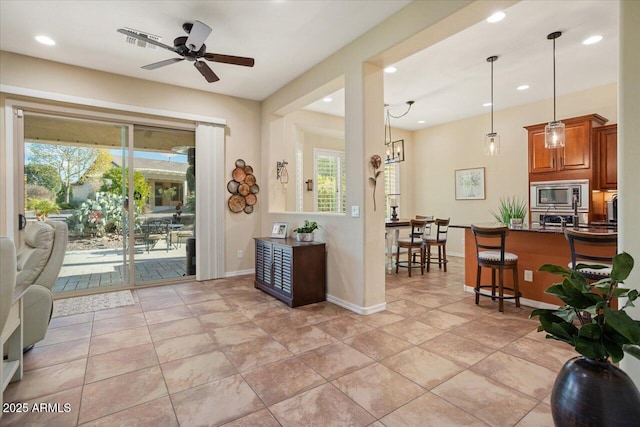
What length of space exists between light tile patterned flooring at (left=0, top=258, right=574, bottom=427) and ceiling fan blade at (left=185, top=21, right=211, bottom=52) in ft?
9.12

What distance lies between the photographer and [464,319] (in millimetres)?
3312

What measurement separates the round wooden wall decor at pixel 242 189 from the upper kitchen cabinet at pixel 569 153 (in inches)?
194

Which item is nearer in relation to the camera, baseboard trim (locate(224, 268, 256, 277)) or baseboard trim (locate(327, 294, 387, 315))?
baseboard trim (locate(327, 294, 387, 315))

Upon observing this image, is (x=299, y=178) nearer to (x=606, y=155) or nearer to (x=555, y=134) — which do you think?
(x=555, y=134)

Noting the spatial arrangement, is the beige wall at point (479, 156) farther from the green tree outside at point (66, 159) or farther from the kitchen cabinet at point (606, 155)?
the green tree outside at point (66, 159)

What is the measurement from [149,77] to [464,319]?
5168mm

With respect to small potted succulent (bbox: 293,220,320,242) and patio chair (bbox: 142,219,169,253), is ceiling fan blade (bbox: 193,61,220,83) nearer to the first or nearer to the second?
small potted succulent (bbox: 293,220,320,242)

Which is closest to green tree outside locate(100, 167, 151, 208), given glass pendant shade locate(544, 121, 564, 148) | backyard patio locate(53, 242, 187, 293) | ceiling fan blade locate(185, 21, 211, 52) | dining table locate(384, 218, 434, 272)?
backyard patio locate(53, 242, 187, 293)

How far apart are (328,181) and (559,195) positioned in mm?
4284

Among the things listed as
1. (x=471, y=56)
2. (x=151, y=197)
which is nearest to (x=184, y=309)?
(x=151, y=197)

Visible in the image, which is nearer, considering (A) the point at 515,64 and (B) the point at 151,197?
(A) the point at 515,64

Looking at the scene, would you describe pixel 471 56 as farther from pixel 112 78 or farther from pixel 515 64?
pixel 112 78

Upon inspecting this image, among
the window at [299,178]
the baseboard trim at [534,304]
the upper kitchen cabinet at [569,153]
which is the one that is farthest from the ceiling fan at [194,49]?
the upper kitchen cabinet at [569,153]

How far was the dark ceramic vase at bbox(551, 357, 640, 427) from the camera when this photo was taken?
1.27m
